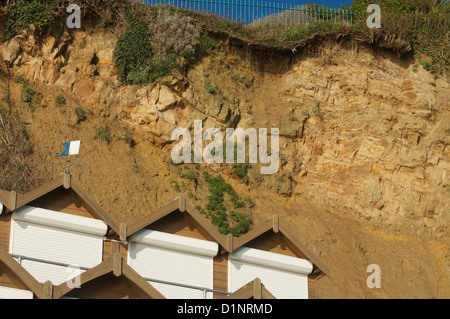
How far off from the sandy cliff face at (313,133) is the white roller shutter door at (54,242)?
749cm

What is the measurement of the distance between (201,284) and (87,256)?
2380mm

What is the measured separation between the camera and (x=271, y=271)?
1764 centimetres

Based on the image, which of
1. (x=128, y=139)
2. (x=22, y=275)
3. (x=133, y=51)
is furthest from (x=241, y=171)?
(x=22, y=275)

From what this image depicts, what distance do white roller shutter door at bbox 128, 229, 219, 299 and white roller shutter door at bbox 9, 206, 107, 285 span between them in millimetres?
804

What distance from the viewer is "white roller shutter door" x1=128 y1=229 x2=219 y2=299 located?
1630 cm

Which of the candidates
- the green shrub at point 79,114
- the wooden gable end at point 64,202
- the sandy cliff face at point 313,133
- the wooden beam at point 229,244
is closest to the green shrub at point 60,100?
the sandy cliff face at point 313,133

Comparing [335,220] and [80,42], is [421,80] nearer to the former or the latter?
[335,220]

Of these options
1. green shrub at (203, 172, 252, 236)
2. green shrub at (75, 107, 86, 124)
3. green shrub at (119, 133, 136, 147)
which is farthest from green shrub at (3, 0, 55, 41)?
green shrub at (203, 172, 252, 236)

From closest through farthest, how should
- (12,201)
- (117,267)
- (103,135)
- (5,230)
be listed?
1. (117,267)
2. (12,201)
3. (5,230)
4. (103,135)

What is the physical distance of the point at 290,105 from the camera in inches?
1161

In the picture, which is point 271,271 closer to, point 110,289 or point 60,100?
point 110,289

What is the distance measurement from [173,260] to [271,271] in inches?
91.4

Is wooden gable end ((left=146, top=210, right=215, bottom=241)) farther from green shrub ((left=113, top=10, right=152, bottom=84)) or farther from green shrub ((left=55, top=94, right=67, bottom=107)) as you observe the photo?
green shrub ((left=113, top=10, right=152, bottom=84))
